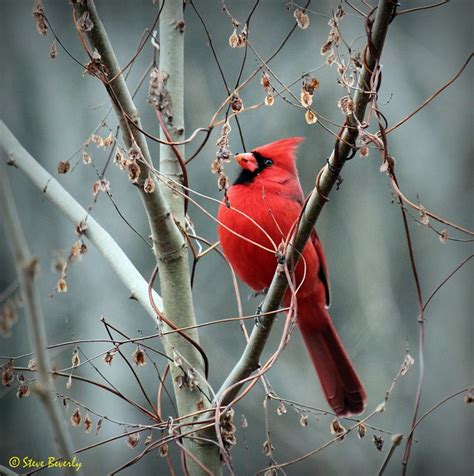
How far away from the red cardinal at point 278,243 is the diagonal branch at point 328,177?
748 mm

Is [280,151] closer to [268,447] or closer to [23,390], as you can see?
[268,447]

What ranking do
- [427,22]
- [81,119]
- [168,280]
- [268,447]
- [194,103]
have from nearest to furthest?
[268,447], [168,280], [194,103], [81,119], [427,22]

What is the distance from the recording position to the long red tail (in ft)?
11.2

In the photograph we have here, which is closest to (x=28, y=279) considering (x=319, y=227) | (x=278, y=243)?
(x=278, y=243)

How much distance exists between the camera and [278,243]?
3115mm

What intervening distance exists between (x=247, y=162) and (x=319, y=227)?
305 centimetres

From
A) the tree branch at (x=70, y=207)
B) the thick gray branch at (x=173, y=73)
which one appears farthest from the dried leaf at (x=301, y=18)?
the tree branch at (x=70, y=207)

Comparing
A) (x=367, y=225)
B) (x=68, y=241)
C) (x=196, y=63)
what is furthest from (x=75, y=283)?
(x=367, y=225)

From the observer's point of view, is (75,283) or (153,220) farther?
(75,283)

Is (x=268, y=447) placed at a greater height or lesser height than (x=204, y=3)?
lesser

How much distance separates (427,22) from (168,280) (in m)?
5.77

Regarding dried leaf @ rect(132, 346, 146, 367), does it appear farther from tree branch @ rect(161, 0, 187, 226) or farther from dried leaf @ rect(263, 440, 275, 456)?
tree branch @ rect(161, 0, 187, 226)

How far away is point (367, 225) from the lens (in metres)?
6.46

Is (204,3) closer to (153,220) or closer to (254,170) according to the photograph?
(254,170)
